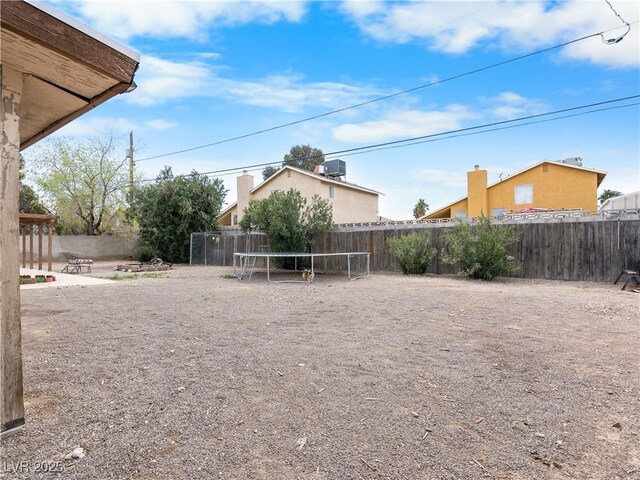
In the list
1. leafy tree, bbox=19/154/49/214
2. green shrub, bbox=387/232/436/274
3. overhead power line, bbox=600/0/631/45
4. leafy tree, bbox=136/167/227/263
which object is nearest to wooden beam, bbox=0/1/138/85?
green shrub, bbox=387/232/436/274

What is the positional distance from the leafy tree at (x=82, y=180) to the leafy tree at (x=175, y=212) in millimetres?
2991

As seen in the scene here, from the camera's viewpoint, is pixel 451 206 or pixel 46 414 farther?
pixel 451 206

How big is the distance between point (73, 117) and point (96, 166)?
855 inches

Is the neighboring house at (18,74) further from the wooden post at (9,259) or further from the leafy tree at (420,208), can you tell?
the leafy tree at (420,208)

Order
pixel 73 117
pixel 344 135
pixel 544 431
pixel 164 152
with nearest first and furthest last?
pixel 544 431 → pixel 73 117 → pixel 344 135 → pixel 164 152

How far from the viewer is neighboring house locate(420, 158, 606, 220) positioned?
74.0ft

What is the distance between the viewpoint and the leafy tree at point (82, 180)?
70.0 ft

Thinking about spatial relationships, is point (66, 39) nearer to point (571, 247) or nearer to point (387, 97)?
point (571, 247)

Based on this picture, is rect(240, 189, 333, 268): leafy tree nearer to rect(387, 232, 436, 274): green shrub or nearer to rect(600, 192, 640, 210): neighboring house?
rect(387, 232, 436, 274): green shrub

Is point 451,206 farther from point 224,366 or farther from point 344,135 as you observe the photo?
point 224,366

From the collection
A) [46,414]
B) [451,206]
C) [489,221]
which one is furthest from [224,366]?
[451,206]

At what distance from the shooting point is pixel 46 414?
264cm

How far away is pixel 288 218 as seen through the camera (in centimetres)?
1448

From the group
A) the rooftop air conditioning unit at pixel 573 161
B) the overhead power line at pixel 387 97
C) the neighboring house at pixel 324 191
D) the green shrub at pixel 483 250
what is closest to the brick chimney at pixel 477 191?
the rooftop air conditioning unit at pixel 573 161
